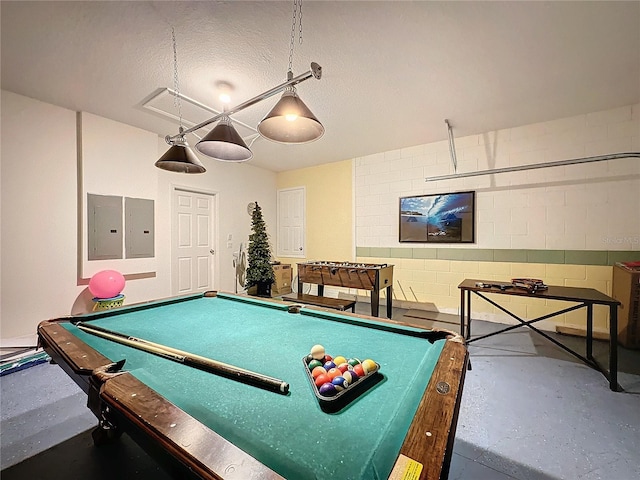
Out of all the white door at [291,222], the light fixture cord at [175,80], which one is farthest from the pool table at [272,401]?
the white door at [291,222]

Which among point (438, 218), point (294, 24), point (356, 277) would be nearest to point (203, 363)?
point (294, 24)

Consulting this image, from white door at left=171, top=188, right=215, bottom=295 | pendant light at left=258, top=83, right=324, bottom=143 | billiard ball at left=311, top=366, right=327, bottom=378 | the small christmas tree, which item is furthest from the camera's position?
the small christmas tree

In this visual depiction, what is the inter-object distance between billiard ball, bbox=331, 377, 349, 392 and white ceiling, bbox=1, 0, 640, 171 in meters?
2.26

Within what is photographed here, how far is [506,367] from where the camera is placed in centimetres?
250

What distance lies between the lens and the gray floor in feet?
4.61

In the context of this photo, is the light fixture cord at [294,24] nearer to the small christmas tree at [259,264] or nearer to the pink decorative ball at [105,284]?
the pink decorative ball at [105,284]

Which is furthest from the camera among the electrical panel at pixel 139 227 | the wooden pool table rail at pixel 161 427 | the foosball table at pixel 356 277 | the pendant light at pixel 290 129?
the electrical panel at pixel 139 227

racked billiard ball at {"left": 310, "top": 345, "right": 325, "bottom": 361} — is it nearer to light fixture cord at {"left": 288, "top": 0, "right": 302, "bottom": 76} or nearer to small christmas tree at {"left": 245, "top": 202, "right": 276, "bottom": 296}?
light fixture cord at {"left": 288, "top": 0, "right": 302, "bottom": 76}

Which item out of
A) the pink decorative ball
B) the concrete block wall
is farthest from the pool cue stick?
the concrete block wall

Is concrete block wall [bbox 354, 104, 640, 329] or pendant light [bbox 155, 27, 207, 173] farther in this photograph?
concrete block wall [bbox 354, 104, 640, 329]

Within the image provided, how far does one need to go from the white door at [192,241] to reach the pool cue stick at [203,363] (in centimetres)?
332

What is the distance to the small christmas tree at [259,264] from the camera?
5.21m

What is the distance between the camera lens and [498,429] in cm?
171

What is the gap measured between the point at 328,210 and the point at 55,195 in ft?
13.3
